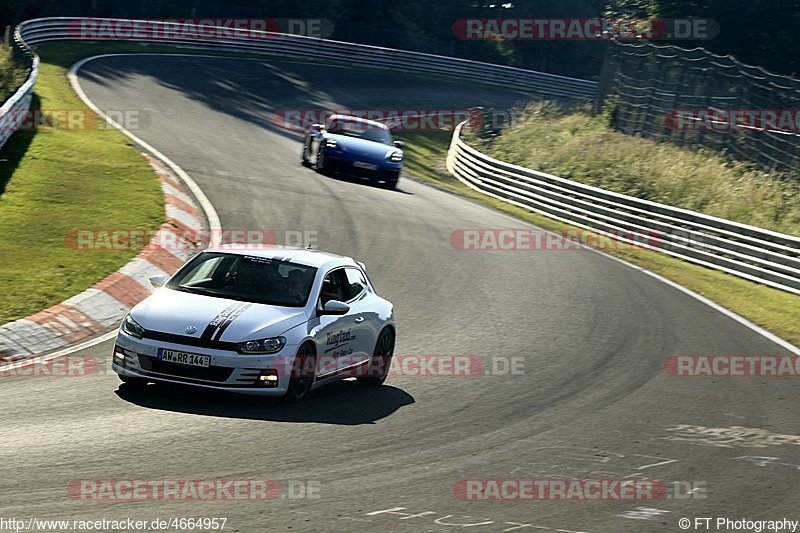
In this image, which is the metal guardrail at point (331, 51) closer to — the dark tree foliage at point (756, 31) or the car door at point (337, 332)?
the dark tree foliage at point (756, 31)

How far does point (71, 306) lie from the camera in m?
13.6

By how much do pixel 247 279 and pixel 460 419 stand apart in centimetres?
235

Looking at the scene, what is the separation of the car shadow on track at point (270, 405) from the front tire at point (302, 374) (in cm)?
9

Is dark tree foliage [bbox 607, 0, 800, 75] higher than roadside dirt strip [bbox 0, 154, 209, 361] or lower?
higher

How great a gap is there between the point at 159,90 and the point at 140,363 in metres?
28.8

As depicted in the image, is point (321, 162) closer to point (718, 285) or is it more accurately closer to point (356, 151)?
point (356, 151)

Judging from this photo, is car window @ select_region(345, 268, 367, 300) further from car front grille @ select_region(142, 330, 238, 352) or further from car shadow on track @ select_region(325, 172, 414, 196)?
car shadow on track @ select_region(325, 172, 414, 196)

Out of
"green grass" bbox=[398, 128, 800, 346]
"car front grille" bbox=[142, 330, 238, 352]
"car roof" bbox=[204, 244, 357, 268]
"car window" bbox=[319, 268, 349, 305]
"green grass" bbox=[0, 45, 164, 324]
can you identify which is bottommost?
"green grass" bbox=[398, 128, 800, 346]

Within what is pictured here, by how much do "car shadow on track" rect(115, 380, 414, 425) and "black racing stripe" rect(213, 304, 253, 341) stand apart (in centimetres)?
49

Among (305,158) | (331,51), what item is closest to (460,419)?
(305,158)

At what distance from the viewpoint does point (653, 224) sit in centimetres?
2645

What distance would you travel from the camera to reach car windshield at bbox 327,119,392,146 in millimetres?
28625

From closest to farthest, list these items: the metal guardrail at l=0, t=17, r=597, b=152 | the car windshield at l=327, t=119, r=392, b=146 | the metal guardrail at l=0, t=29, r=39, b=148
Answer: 1. the metal guardrail at l=0, t=29, r=39, b=148
2. the car windshield at l=327, t=119, r=392, b=146
3. the metal guardrail at l=0, t=17, r=597, b=152

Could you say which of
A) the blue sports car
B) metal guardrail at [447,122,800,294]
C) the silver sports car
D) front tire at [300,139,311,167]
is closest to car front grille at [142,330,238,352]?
the silver sports car
